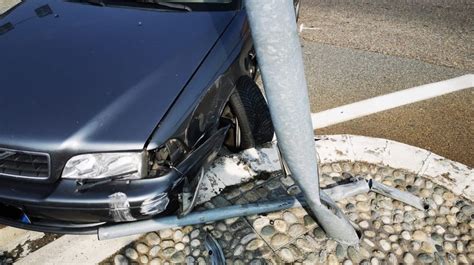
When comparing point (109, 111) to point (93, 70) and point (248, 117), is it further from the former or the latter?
point (248, 117)

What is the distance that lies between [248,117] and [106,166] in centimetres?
132

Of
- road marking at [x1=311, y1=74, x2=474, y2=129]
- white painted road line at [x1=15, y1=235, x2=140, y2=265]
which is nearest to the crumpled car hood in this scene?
white painted road line at [x1=15, y1=235, x2=140, y2=265]

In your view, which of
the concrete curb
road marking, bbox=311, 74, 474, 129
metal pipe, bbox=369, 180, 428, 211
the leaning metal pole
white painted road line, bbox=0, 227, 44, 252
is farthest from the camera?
road marking, bbox=311, 74, 474, 129

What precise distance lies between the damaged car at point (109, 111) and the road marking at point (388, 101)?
128 centimetres

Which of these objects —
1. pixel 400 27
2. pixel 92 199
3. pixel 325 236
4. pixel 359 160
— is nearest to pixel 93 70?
pixel 92 199

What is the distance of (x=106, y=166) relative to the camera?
218cm

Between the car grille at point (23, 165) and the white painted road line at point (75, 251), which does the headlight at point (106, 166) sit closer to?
the car grille at point (23, 165)

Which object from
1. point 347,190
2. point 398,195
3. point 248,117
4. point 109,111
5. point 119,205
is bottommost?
point 398,195

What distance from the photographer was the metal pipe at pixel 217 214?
235 cm

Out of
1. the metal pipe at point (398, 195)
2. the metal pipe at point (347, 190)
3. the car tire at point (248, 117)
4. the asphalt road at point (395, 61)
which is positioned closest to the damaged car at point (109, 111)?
the car tire at point (248, 117)

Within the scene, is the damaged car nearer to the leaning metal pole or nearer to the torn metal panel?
the torn metal panel

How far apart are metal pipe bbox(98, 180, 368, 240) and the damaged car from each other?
12 centimetres

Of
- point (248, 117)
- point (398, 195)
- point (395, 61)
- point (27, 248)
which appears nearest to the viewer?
point (27, 248)

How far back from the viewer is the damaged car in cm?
215
